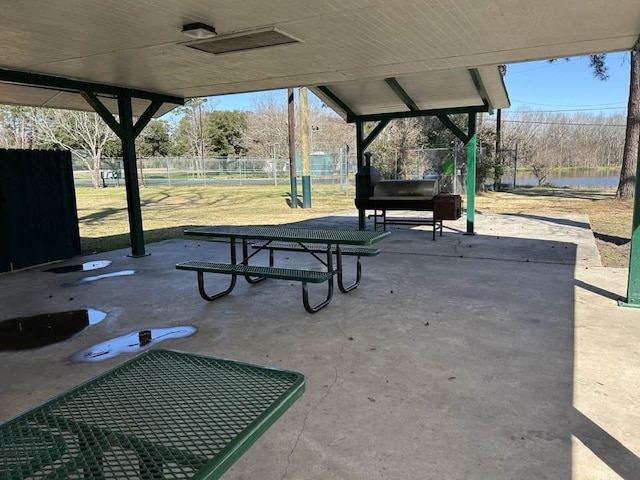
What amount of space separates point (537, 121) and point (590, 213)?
79.2ft

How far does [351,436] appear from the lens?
7.53 ft

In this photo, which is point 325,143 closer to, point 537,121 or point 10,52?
point 537,121

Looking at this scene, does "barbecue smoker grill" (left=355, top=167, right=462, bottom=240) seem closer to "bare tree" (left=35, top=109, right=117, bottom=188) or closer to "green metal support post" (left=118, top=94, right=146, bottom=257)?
"green metal support post" (left=118, top=94, right=146, bottom=257)

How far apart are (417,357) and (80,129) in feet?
92.0

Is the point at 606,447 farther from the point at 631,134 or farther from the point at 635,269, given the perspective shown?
the point at 631,134

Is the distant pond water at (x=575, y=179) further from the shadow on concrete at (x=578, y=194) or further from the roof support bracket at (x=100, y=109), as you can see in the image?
the roof support bracket at (x=100, y=109)

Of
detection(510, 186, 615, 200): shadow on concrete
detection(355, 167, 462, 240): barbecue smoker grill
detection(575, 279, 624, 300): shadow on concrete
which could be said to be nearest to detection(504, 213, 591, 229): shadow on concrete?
detection(355, 167, 462, 240): barbecue smoker grill

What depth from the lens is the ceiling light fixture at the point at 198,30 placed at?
3891 millimetres

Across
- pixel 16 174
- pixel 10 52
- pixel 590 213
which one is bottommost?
pixel 590 213

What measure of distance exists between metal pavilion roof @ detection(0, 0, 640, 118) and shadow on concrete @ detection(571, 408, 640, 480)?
299 centimetres

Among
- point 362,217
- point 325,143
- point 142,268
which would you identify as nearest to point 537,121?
point 325,143

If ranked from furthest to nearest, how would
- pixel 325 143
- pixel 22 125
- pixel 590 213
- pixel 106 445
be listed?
pixel 325 143
pixel 22 125
pixel 590 213
pixel 106 445

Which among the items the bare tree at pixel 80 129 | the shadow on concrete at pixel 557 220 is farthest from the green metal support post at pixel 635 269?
the bare tree at pixel 80 129

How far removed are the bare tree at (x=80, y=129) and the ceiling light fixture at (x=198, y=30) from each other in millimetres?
24298
